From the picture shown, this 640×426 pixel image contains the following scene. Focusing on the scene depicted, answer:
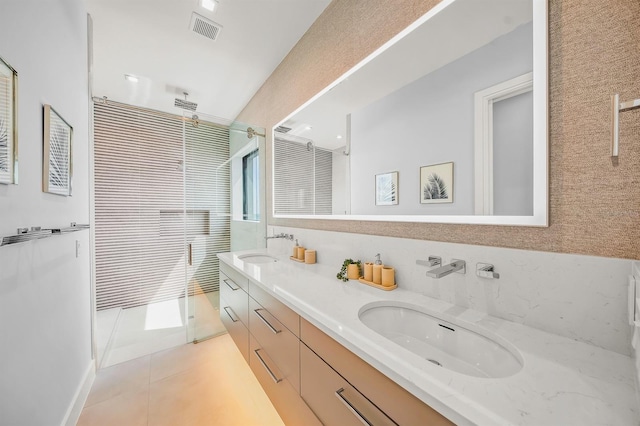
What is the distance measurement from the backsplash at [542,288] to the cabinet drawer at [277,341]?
63 centimetres

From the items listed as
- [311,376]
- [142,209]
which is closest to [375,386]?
[311,376]

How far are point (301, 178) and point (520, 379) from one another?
1.77 meters

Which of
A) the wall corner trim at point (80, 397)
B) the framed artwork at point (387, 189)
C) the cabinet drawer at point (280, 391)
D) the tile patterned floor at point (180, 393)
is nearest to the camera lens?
the cabinet drawer at point (280, 391)

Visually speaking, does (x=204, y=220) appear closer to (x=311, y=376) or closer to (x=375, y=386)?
(x=311, y=376)

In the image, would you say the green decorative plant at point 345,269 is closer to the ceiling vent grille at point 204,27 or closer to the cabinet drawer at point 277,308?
the cabinet drawer at point 277,308

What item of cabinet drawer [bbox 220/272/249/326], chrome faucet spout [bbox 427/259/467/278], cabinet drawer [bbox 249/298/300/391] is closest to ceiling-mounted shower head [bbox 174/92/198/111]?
cabinet drawer [bbox 220/272/249/326]

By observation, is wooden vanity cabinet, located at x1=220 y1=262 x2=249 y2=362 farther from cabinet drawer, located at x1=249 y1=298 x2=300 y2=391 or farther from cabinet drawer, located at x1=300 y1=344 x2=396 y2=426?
cabinet drawer, located at x1=300 y1=344 x2=396 y2=426

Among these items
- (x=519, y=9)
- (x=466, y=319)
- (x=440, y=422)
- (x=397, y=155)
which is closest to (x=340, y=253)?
(x=397, y=155)

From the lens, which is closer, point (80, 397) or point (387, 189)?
point (387, 189)

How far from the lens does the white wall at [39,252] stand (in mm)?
880

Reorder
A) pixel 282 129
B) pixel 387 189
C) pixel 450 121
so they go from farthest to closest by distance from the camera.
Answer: pixel 282 129 < pixel 387 189 < pixel 450 121

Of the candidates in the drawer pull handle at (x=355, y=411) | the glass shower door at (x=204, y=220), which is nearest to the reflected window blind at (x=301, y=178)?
the glass shower door at (x=204, y=220)

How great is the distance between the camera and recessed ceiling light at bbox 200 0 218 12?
1.67 metres

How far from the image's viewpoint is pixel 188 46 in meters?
2.11
